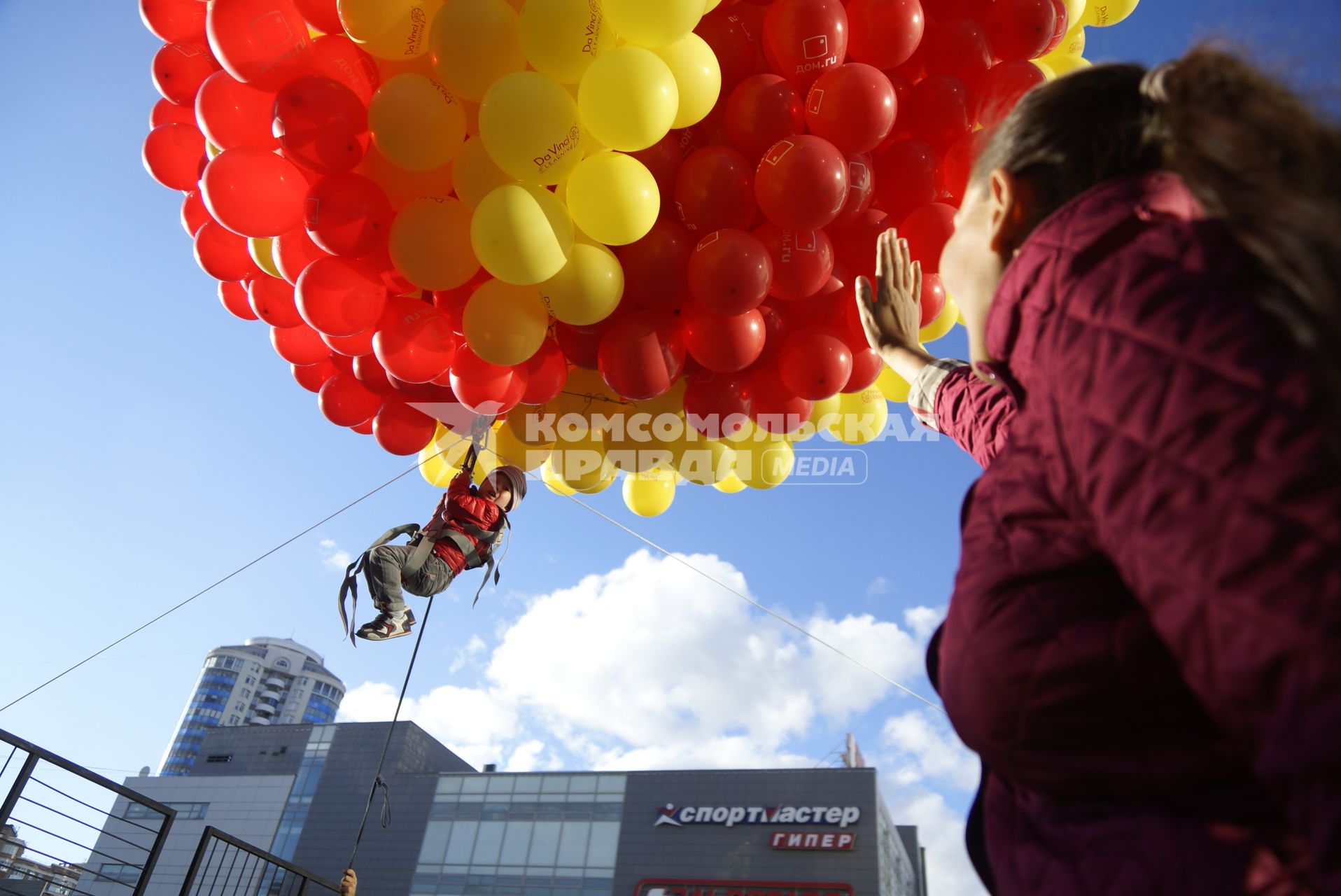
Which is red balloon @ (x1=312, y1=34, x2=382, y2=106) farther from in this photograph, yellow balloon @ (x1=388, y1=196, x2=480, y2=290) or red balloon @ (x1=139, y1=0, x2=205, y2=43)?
red balloon @ (x1=139, y1=0, x2=205, y2=43)

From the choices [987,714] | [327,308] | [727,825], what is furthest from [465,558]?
[727,825]

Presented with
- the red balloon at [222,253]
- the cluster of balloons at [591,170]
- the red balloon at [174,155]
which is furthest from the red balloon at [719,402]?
the red balloon at [174,155]

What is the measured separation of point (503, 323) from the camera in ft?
8.54

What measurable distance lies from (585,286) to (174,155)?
179 centimetres

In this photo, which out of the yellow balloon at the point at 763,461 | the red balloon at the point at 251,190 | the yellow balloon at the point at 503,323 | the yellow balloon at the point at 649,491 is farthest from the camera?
the yellow balloon at the point at 649,491

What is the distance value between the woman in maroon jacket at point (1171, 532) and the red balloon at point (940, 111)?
6.80 feet

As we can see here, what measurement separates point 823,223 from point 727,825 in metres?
20.6

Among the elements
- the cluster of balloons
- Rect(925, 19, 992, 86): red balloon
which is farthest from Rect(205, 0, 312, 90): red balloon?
Rect(925, 19, 992, 86): red balloon

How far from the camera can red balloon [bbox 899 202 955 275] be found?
2648 millimetres

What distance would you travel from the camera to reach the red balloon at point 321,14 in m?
2.67

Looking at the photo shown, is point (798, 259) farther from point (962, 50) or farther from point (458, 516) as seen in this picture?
point (458, 516)

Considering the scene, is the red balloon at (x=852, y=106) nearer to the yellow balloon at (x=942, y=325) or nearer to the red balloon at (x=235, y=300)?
the yellow balloon at (x=942, y=325)

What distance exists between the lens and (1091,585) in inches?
25.1

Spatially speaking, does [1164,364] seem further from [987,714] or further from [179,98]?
[179,98]
